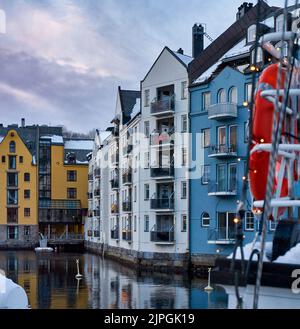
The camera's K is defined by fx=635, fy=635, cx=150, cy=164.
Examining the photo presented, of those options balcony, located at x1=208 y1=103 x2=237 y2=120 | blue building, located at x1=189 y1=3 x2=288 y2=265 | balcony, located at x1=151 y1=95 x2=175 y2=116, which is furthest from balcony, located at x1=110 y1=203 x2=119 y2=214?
balcony, located at x1=208 y1=103 x2=237 y2=120

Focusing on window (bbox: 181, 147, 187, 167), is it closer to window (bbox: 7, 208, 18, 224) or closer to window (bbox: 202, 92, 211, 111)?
window (bbox: 202, 92, 211, 111)

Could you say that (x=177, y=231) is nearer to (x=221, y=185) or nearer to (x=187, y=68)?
(x=221, y=185)

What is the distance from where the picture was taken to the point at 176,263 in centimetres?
1722

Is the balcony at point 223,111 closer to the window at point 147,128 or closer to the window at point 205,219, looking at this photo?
the window at point 205,219

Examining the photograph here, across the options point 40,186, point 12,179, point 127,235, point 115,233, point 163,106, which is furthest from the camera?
point 40,186

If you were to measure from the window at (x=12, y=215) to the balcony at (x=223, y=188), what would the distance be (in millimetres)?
18837

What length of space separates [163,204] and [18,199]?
53.0ft

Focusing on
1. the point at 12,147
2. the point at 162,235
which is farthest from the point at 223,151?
the point at 12,147

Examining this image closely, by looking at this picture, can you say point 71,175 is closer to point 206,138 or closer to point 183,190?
point 183,190

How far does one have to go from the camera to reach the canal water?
10358mm

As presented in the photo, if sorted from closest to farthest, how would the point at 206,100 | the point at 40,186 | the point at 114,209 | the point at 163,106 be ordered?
the point at 206,100 → the point at 163,106 → the point at 114,209 → the point at 40,186

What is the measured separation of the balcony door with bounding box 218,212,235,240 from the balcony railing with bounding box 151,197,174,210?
2499 mm

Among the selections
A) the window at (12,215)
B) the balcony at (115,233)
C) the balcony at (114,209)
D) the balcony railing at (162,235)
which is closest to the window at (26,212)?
the window at (12,215)

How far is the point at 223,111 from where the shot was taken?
15383 mm
